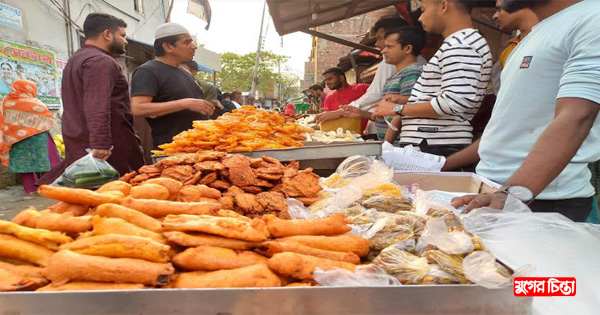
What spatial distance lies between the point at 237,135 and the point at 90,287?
189 centimetres

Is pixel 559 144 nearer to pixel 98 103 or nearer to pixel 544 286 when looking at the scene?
pixel 544 286

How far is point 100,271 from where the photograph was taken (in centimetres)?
88

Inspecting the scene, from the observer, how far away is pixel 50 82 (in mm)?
8477

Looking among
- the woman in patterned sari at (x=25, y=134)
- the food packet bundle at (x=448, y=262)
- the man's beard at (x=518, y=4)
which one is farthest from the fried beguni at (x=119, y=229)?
the woman in patterned sari at (x=25, y=134)

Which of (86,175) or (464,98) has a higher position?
(464,98)

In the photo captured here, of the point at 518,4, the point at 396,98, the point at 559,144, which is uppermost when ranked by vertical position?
the point at 518,4

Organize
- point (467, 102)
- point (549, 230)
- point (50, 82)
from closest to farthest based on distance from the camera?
point (549, 230) < point (467, 102) < point (50, 82)

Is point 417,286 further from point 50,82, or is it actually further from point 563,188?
point 50,82

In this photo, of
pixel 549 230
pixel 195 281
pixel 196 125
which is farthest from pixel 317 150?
pixel 195 281

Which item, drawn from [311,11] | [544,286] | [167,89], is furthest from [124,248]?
[311,11]

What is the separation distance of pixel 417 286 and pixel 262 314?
408mm

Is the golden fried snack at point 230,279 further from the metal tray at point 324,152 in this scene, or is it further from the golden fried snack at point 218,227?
the metal tray at point 324,152

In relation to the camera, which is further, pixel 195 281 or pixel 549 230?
pixel 549 230

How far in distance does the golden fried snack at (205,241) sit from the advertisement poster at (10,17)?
8.98 m
